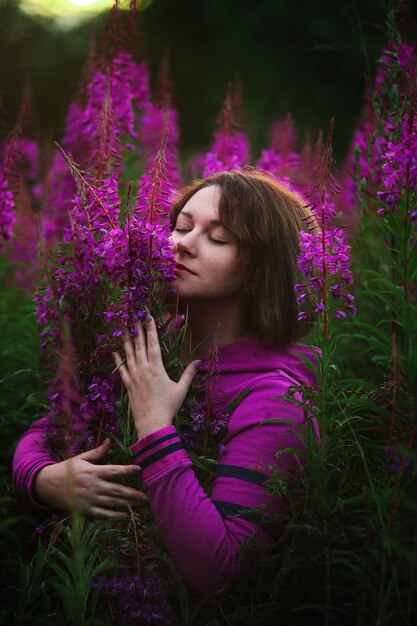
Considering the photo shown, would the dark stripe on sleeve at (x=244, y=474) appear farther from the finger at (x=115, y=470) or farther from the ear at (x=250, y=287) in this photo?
the ear at (x=250, y=287)

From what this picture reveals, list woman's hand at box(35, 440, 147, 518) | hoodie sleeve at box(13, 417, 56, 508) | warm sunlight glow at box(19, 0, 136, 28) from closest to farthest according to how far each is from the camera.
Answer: woman's hand at box(35, 440, 147, 518) < hoodie sleeve at box(13, 417, 56, 508) < warm sunlight glow at box(19, 0, 136, 28)

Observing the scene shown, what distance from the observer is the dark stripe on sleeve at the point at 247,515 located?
5.93ft

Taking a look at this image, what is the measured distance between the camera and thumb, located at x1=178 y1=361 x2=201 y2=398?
196 centimetres

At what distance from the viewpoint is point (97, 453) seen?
196 centimetres

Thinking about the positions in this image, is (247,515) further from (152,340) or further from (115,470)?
(152,340)

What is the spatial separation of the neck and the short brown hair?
0.07 metres

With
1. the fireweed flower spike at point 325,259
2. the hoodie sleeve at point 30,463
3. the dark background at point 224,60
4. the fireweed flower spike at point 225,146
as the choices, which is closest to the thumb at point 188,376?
the fireweed flower spike at point 325,259

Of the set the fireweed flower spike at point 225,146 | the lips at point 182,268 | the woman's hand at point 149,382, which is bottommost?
the woman's hand at point 149,382

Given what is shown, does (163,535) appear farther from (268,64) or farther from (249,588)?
(268,64)

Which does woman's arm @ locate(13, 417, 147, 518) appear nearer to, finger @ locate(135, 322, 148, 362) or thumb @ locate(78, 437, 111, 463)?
thumb @ locate(78, 437, 111, 463)

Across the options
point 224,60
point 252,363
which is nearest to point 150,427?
point 252,363

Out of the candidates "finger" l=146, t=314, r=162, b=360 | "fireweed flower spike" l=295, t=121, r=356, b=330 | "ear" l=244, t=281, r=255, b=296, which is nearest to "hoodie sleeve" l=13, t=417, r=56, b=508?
"finger" l=146, t=314, r=162, b=360

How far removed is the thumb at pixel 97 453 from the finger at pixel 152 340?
311 millimetres

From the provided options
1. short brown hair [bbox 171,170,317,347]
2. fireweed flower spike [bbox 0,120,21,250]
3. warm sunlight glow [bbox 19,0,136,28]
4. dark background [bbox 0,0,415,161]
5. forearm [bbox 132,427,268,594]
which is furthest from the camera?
warm sunlight glow [bbox 19,0,136,28]
